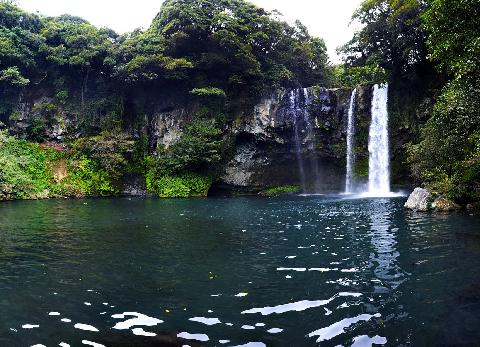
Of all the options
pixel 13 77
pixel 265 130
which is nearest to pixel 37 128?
pixel 13 77

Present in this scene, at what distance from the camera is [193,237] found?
12945 mm

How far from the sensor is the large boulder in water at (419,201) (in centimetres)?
1844

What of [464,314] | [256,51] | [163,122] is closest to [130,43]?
[163,122]

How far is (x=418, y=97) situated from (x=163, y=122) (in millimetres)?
21435

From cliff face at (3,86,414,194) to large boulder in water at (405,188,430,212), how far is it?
14.3 m

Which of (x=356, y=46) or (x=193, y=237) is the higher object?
(x=356, y=46)

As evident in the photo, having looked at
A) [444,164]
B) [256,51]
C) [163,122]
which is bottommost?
[444,164]

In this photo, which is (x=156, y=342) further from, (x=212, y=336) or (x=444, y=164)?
(x=444, y=164)

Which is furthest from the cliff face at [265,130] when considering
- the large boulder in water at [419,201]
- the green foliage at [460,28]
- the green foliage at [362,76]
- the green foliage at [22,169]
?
the green foliage at [460,28]

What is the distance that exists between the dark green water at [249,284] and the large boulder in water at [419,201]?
3.90 m

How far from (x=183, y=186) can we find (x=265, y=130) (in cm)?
824

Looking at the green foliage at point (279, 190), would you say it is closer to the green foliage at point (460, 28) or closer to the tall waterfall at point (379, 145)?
the tall waterfall at point (379, 145)

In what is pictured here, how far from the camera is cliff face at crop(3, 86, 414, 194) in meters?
33.9

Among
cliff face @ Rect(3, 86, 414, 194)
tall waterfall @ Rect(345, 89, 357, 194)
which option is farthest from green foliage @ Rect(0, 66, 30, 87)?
tall waterfall @ Rect(345, 89, 357, 194)
